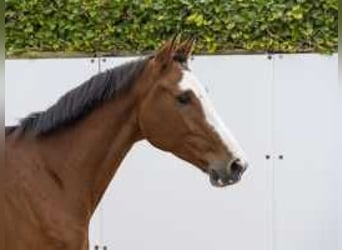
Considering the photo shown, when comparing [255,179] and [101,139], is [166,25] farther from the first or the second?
[101,139]

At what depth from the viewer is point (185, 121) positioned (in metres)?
3.09

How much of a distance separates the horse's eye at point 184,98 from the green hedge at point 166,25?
1685 millimetres

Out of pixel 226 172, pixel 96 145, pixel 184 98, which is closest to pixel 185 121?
pixel 184 98

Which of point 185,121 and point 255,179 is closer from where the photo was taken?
point 185,121

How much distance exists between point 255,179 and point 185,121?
1.72 meters

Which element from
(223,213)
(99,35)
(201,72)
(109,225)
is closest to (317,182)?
(223,213)

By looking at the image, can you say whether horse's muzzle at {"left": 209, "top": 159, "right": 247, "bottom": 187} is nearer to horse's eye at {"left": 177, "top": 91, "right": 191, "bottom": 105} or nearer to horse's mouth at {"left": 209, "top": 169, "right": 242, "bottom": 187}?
horse's mouth at {"left": 209, "top": 169, "right": 242, "bottom": 187}

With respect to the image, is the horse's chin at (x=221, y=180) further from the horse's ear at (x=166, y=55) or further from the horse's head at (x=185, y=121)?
the horse's ear at (x=166, y=55)

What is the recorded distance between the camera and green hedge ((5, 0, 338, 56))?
467cm

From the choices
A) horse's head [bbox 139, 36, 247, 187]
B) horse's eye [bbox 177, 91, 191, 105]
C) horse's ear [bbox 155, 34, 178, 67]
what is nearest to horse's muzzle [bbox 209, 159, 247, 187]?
horse's head [bbox 139, 36, 247, 187]

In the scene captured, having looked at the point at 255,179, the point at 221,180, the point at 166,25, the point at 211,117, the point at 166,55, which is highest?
the point at 166,25

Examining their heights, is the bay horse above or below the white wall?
below

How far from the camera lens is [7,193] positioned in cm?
295

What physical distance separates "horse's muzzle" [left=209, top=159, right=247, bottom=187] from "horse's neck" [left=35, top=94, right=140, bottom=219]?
1.16 feet
